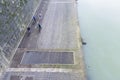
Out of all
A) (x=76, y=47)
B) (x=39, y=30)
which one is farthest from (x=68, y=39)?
(x=39, y=30)

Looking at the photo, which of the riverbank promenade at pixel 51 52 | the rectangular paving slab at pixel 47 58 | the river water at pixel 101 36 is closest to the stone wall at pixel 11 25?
the riverbank promenade at pixel 51 52

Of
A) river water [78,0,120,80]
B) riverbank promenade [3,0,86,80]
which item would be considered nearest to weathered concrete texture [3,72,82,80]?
riverbank promenade [3,0,86,80]

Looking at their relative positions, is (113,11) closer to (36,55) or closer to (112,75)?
(112,75)

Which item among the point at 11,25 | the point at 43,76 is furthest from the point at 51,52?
the point at 11,25

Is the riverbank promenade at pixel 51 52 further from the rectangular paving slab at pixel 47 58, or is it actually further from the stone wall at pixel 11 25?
the stone wall at pixel 11 25

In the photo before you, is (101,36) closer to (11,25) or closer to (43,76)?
(43,76)

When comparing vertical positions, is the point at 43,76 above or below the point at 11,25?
below
